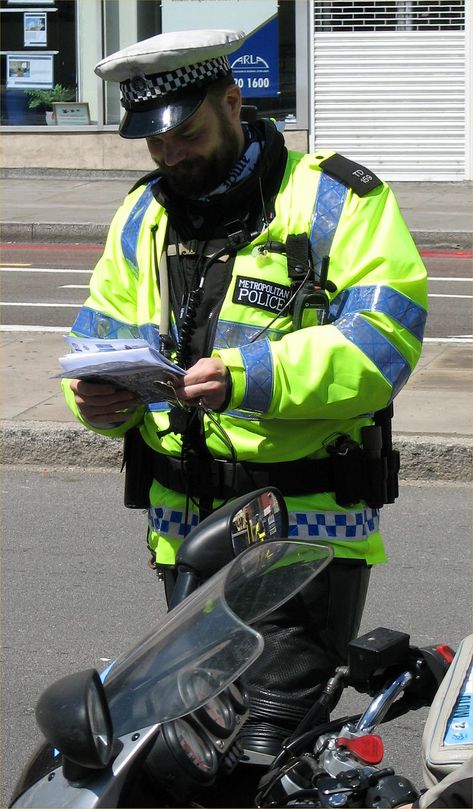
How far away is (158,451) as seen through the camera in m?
2.70

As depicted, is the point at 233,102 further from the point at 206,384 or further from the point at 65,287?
the point at 65,287

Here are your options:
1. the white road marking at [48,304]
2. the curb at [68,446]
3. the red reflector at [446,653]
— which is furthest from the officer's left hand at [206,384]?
the white road marking at [48,304]

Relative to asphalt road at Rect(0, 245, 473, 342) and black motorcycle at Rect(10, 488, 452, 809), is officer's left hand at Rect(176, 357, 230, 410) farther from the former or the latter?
asphalt road at Rect(0, 245, 473, 342)

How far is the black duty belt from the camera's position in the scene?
257 cm

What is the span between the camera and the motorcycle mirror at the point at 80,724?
156 centimetres

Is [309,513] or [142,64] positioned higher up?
[142,64]

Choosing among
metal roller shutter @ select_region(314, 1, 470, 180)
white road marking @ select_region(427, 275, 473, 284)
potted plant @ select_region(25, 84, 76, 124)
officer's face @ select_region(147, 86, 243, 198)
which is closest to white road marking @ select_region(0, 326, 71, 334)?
white road marking @ select_region(427, 275, 473, 284)

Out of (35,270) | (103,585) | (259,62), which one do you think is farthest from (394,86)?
(103,585)

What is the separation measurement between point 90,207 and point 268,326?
47.7ft

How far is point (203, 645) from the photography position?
65.9 inches

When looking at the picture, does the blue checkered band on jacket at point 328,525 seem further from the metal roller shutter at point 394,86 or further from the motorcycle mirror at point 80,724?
the metal roller shutter at point 394,86

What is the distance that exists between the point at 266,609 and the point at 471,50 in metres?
17.6

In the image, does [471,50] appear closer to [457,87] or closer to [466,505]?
[457,87]

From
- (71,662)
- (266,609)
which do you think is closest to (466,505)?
(71,662)
